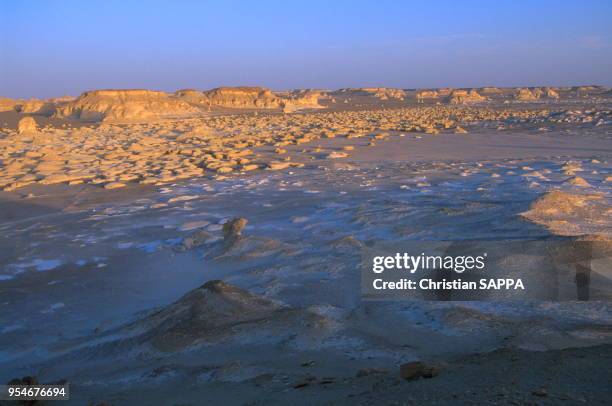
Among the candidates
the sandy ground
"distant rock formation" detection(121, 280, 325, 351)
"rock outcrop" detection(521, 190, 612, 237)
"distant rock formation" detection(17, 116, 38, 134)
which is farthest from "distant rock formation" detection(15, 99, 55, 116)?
"distant rock formation" detection(121, 280, 325, 351)

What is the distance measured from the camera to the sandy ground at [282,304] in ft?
8.00

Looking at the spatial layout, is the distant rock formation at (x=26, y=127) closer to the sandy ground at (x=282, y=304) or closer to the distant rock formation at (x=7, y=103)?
the sandy ground at (x=282, y=304)

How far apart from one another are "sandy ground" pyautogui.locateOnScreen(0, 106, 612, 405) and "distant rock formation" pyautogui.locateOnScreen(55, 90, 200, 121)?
24415 mm

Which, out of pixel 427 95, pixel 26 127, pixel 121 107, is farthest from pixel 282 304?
pixel 427 95

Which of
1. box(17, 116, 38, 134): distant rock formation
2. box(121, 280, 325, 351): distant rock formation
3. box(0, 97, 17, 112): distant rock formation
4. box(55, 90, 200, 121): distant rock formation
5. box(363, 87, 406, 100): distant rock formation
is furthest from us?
box(363, 87, 406, 100): distant rock formation

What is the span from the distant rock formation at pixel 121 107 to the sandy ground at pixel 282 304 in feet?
80.1

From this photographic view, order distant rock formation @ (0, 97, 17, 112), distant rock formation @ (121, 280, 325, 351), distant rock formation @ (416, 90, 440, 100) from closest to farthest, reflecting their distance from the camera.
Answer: distant rock formation @ (121, 280, 325, 351), distant rock formation @ (0, 97, 17, 112), distant rock formation @ (416, 90, 440, 100)

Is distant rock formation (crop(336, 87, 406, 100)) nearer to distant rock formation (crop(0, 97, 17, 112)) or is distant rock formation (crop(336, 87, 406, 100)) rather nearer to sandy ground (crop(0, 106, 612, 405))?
distant rock formation (crop(0, 97, 17, 112))

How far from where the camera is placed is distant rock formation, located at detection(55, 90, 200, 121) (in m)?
32.5

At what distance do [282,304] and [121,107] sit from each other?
31.7 meters

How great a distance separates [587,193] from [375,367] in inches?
199

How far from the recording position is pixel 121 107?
33125 millimetres

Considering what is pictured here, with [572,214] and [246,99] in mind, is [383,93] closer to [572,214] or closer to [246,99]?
[246,99]

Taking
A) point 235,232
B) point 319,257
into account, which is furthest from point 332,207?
point 319,257
